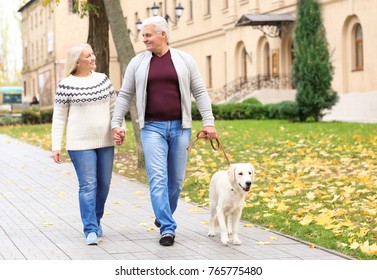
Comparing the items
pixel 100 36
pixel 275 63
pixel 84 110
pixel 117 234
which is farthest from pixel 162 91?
pixel 275 63

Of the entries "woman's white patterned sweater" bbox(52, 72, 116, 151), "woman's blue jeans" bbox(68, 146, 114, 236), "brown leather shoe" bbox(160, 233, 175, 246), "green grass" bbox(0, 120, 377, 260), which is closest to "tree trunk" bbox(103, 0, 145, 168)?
"green grass" bbox(0, 120, 377, 260)

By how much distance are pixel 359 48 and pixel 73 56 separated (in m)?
28.8

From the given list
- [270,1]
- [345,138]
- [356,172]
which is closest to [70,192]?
[356,172]

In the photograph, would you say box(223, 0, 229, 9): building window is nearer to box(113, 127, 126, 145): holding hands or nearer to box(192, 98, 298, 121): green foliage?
box(192, 98, 298, 121): green foliage

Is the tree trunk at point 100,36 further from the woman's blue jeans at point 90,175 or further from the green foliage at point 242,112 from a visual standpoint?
the woman's blue jeans at point 90,175

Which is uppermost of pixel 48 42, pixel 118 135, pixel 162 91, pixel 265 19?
pixel 48 42

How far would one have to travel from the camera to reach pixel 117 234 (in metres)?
8.62

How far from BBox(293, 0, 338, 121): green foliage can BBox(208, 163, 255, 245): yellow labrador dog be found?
73.3 ft

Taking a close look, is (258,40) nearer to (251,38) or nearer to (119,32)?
(251,38)

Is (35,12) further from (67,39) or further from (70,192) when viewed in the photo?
(70,192)

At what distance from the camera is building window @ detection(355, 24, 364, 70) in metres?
35.2

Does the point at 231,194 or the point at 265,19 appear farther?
the point at 265,19

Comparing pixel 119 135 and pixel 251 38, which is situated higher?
pixel 251 38

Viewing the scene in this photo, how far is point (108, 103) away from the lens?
26.6 ft
